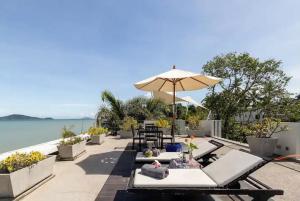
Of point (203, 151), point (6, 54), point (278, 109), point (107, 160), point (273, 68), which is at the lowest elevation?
point (107, 160)

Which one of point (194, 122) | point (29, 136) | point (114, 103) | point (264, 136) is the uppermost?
point (114, 103)

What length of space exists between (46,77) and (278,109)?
20.8m

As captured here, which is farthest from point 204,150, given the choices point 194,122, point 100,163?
point 194,122

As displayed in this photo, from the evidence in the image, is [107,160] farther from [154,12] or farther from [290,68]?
[290,68]

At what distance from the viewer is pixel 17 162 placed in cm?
454

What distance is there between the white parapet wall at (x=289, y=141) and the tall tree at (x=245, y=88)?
54.3 feet

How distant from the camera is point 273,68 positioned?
80.2ft

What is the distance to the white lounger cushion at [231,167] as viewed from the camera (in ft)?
11.8

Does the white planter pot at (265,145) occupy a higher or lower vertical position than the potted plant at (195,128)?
lower

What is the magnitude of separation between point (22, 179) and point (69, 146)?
3304 mm

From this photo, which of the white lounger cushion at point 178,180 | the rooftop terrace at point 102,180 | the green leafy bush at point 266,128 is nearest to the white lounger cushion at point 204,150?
the rooftop terrace at point 102,180

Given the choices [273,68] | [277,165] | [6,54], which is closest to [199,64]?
[273,68]

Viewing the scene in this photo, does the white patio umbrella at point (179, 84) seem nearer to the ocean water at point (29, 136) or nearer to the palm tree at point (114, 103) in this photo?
the ocean water at point (29, 136)

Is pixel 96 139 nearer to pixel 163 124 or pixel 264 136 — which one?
pixel 163 124
